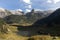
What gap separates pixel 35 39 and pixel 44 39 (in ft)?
5.17

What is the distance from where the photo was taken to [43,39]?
34844 mm

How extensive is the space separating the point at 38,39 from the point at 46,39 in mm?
1417

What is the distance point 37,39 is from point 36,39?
0.19 m

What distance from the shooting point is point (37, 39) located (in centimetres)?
3462

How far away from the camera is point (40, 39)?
3466cm

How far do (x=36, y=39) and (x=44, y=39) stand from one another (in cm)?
136

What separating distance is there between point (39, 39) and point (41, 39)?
383 mm

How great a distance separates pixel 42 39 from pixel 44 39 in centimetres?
56

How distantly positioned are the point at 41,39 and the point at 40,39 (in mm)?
285

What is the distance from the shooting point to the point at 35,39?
115ft

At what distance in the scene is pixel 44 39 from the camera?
113 ft

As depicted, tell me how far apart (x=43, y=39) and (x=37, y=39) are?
1.06 metres

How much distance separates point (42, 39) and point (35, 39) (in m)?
1.20

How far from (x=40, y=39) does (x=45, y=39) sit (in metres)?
0.88
